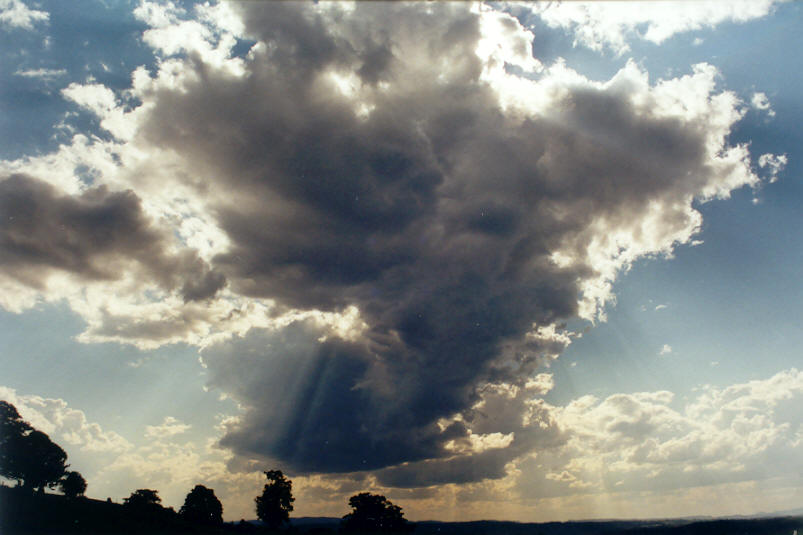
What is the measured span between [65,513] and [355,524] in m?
88.2

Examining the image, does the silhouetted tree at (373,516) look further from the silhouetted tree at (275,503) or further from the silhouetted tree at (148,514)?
the silhouetted tree at (148,514)

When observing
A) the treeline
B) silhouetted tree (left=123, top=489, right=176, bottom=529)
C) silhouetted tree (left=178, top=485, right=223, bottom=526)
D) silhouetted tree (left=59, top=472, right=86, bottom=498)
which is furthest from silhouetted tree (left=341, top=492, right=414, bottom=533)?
silhouetted tree (left=59, top=472, right=86, bottom=498)

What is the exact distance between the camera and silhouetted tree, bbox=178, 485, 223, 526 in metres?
153

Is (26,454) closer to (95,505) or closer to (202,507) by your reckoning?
(95,505)

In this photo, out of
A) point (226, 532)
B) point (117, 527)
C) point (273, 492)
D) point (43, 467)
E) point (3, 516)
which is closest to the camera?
point (3, 516)

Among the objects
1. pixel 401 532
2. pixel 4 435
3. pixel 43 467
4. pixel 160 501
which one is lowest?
pixel 401 532

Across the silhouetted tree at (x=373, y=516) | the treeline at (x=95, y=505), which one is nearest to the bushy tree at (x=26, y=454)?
the treeline at (x=95, y=505)

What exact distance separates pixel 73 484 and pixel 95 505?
144ft

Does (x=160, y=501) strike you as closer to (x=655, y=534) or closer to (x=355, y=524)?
(x=355, y=524)

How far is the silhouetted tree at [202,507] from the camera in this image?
502 feet

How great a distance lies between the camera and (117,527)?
97562 millimetres

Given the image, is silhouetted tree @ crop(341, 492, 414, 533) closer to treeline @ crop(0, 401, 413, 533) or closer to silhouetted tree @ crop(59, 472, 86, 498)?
treeline @ crop(0, 401, 413, 533)

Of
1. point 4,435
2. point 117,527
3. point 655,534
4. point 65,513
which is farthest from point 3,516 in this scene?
point 655,534

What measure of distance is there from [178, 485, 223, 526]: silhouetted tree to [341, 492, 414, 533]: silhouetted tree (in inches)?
1579
